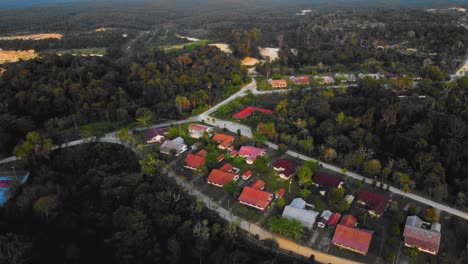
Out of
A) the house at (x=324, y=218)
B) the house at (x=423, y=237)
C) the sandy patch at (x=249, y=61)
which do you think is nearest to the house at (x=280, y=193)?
the house at (x=324, y=218)

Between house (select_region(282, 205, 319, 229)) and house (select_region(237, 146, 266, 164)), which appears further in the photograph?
house (select_region(237, 146, 266, 164))

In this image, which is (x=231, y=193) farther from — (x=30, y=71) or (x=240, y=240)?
(x=30, y=71)

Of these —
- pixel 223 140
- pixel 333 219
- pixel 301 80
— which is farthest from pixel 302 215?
pixel 301 80

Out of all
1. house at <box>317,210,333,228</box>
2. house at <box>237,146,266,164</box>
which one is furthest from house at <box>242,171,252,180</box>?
house at <box>317,210,333,228</box>

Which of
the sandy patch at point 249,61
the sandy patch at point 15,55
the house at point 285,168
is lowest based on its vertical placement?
the house at point 285,168

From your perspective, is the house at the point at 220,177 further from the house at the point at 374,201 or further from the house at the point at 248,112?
the house at the point at 248,112

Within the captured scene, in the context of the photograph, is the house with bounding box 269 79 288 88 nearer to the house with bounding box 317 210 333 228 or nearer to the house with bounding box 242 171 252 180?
the house with bounding box 242 171 252 180
